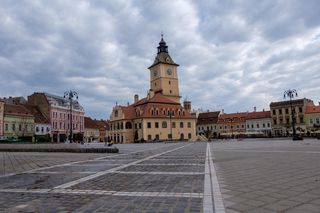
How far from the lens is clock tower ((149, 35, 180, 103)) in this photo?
3888 inches

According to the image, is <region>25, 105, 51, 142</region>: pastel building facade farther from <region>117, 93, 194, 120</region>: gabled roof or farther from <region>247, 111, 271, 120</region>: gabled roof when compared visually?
<region>247, 111, 271, 120</region>: gabled roof

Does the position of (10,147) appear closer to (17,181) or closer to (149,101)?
(17,181)

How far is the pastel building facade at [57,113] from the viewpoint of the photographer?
8150 centimetres

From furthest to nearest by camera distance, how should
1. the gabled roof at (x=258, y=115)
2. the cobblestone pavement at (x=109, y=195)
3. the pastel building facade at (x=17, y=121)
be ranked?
the gabled roof at (x=258, y=115), the pastel building facade at (x=17, y=121), the cobblestone pavement at (x=109, y=195)

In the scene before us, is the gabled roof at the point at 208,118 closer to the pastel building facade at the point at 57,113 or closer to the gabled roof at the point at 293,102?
the gabled roof at the point at 293,102

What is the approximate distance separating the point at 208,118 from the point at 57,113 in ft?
216

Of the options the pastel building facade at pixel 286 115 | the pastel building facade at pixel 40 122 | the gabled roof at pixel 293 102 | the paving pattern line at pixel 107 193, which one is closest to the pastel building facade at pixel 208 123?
the pastel building facade at pixel 286 115

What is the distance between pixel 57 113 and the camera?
85000 millimetres

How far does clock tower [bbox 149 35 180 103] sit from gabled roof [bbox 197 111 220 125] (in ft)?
103

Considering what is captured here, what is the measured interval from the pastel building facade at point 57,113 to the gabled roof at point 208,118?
180ft

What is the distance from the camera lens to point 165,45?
105688 mm

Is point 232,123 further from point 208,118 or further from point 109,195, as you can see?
point 109,195

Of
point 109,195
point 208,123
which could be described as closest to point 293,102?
point 208,123

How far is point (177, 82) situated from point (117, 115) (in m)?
25.1
